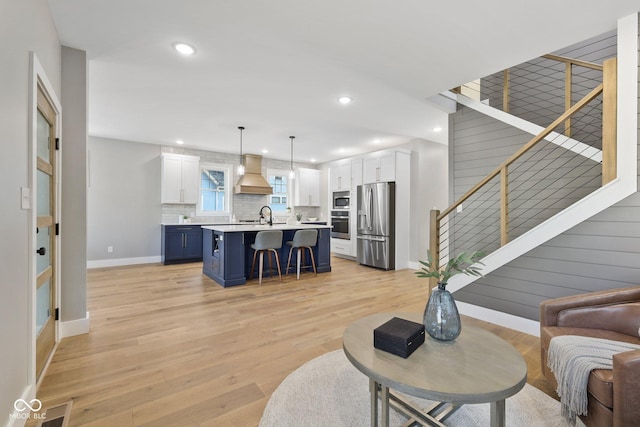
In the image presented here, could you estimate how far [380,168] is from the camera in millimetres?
6031

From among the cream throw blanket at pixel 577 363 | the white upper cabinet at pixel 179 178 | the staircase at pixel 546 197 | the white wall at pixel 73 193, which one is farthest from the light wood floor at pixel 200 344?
the white upper cabinet at pixel 179 178

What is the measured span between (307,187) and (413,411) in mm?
7046

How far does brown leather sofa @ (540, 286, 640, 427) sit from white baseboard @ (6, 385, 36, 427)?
9.29 ft

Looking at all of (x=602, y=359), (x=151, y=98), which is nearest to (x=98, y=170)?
(x=151, y=98)

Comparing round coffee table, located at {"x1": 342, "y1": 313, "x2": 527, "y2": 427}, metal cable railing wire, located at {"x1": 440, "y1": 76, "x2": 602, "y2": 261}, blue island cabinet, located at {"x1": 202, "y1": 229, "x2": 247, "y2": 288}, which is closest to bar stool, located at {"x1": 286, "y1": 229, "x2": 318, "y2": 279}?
blue island cabinet, located at {"x1": 202, "y1": 229, "x2": 247, "y2": 288}

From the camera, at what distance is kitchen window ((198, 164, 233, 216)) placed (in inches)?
273

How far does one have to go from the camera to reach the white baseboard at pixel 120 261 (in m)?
5.63

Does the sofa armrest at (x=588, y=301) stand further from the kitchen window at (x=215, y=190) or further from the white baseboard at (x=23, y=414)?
the kitchen window at (x=215, y=190)

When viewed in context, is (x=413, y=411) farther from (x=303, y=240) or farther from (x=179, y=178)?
(x=179, y=178)

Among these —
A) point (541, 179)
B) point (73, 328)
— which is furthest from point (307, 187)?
point (73, 328)

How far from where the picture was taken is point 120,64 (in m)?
2.93

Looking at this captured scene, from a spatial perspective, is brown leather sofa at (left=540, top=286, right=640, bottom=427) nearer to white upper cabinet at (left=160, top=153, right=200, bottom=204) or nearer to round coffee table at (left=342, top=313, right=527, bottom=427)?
round coffee table at (left=342, top=313, right=527, bottom=427)

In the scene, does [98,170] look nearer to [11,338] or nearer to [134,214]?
[134,214]

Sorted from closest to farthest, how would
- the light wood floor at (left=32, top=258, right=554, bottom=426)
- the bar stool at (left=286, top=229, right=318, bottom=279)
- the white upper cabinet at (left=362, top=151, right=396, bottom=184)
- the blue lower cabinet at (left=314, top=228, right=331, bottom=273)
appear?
the light wood floor at (left=32, top=258, right=554, bottom=426), the bar stool at (left=286, top=229, right=318, bottom=279), the blue lower cabinet at (left=314, top=228, right=331, bottom=273), the white upper cabinet at (left=362, top=151, right=396, bottom=184)
